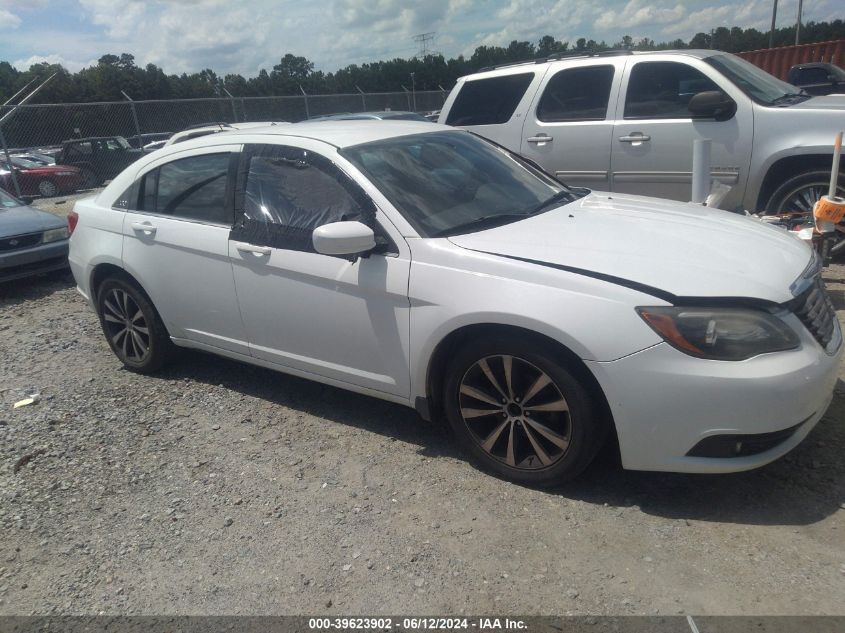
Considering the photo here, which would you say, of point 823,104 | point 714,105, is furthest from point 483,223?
point 823,104

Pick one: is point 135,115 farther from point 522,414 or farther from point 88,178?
point 522,414

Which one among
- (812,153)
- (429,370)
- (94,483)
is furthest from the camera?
(812,153)

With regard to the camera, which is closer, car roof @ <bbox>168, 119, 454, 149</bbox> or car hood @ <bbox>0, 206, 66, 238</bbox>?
car roof @ <bbox>168, 119, 454, 149</bbox>

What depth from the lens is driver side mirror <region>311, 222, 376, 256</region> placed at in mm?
3279

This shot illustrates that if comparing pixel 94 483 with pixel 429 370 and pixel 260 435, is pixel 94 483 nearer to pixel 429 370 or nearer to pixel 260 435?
Answer: pixel 260 435

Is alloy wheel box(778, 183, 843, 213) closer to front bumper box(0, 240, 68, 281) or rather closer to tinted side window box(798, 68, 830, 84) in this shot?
front bumper box(0, 240, 68, 281)

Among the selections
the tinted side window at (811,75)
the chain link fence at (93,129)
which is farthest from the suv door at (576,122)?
the chain link fence at (93,129)

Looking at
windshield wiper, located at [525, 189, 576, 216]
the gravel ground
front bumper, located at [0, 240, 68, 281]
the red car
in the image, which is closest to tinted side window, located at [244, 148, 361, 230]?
windshield wiper, located at [525, 189, 576, 216]

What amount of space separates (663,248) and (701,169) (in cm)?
262

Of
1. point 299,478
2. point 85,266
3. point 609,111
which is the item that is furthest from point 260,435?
point 609,111

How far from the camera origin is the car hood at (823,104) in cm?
566

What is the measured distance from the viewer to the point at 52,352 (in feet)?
18.8

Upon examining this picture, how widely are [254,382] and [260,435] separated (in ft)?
2.76

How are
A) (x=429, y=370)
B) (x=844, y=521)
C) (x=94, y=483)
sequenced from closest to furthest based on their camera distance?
(x=844, y=521) < (x=429, y=370) < (x=94, y=483)
